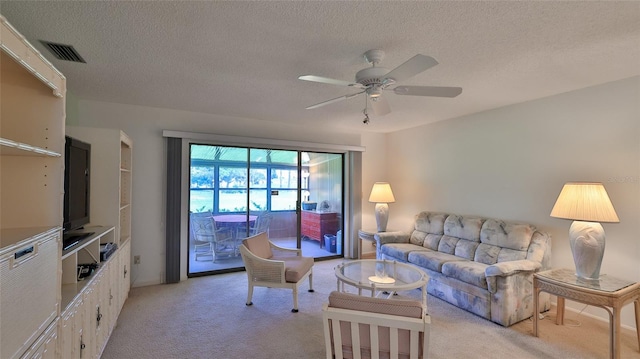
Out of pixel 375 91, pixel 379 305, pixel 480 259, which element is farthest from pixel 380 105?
pixel 480 259

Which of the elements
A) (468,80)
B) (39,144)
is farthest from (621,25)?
(39,144)

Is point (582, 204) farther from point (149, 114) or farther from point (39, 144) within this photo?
point (149, 114)

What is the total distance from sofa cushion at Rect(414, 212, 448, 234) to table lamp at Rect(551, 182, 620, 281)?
1702 millimetres

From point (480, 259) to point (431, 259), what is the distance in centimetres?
56

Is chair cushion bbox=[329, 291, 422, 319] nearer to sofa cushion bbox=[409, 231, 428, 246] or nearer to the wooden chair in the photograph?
the wooden chair

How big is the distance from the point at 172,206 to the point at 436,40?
3.67 m

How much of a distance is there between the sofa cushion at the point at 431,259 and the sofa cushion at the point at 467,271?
0.11m

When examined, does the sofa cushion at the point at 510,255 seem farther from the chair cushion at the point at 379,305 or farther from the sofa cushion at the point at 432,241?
the chair cushion at the point at 379,305

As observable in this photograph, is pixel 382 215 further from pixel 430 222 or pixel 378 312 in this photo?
pixel 378 312

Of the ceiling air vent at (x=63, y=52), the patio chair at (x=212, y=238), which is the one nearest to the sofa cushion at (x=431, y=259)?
the patio chair at (x=212, y=238)

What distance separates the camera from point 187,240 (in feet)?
13.5

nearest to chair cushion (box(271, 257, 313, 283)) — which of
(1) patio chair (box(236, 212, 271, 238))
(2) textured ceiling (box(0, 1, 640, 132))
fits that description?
(1) patio chair (box(236, 212, 271, 238))

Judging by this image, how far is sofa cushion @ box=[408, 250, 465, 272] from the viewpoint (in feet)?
11.4

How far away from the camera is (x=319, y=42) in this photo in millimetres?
2057
